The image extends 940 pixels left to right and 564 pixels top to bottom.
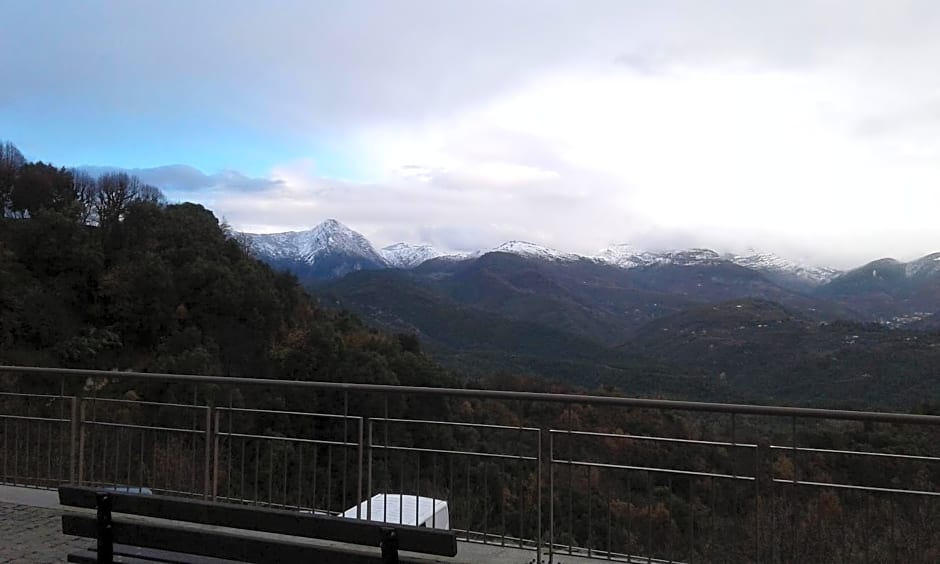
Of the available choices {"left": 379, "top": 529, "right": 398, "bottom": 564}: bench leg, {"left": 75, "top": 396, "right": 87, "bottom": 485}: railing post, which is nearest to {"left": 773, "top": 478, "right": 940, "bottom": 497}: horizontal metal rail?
{"left": 379, "top": 529, "right": 398, "bottom": 564}: bench leg

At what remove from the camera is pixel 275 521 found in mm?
3396

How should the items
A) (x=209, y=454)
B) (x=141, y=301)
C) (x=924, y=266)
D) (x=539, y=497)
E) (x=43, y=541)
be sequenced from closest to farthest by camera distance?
(x=539, y=497) < (x=43, y=541) < (x=209, y=454) < (x=141, y=301) < (x=924, y=266)

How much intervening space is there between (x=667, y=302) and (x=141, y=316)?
124379 mm

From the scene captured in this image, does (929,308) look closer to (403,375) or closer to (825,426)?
(403,375)

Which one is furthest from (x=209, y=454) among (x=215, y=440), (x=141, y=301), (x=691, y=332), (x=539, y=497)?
(x=691, y=332)

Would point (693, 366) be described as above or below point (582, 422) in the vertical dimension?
below

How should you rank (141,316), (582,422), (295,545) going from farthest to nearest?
1. (141,316)
2. (582,422)
3. (295,545)

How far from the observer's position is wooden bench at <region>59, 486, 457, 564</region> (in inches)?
125

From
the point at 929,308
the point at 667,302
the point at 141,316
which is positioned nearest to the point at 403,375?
the point at 141,316

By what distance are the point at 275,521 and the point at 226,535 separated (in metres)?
0.22

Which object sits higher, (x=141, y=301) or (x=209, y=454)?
(x=141, y=301)

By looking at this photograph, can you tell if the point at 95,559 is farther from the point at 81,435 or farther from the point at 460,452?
the point at 81,435

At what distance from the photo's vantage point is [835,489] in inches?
173

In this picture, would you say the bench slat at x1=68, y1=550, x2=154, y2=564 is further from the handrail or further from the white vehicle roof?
the white vehicle roof
